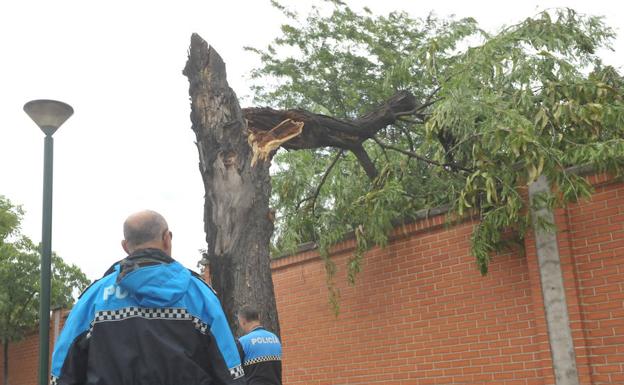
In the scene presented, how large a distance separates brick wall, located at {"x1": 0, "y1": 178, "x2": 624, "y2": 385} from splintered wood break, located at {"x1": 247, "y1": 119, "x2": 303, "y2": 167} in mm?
1853

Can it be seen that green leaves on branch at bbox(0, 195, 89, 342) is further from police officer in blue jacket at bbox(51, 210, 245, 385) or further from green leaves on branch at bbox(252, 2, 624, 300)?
police officer in blue jacket at bbox(51, 210, 245, 385)

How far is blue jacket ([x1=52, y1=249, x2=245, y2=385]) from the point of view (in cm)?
275

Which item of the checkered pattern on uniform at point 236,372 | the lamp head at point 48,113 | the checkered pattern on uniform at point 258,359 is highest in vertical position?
the lamp head at point 48,113

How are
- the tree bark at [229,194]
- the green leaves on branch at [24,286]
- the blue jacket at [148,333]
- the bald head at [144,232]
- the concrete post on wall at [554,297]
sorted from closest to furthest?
the blue jacket at [148,333] < the bald head at [144,232] < the tree bark at [229,194] < the concrete post on wall at [554,297] < the green leaves on branch at [24,286]

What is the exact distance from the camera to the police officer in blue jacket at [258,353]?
5.96 m

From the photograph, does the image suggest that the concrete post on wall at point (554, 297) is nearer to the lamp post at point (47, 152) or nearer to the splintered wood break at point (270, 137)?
the splintered wood break at point (270, 137)

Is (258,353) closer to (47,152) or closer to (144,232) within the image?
(144,232)

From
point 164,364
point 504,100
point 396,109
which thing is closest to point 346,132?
point 396,109

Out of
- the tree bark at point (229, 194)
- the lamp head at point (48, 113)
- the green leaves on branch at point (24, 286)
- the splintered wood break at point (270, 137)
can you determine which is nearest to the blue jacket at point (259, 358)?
the tree bark at point (229, 194)

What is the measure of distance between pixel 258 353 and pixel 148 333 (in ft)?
10.8

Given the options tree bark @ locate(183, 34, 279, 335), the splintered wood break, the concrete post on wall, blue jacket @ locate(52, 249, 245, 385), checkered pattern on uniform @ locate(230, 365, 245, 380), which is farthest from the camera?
the splintered wood break

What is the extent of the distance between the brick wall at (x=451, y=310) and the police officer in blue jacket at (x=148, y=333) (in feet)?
15.5

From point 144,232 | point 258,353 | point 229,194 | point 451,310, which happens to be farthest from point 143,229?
point 451,310

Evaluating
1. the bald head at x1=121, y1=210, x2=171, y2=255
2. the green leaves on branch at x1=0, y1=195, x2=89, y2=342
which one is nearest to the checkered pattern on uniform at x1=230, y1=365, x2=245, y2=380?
the bald head at x1=121, y1=210, x2=171, y2=255
